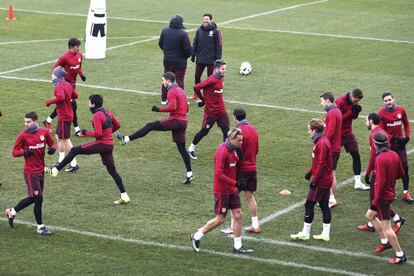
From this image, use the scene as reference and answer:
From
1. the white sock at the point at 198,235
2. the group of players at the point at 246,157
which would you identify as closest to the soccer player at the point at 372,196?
the group of players at the point at 246,157

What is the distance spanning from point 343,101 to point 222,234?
150 inches

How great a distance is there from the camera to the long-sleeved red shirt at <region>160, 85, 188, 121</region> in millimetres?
19406

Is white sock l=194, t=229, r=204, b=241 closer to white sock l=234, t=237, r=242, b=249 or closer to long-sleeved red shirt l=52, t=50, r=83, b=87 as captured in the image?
white sock l=234, t=237, r=242, b=249

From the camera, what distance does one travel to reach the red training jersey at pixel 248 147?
16.5 m

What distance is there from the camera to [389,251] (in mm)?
16219

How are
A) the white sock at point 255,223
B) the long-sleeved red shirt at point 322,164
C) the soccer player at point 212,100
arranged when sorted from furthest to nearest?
1. the soccer player at point 212,100
2. the white sock at point 255,223
3. the long-sleeved red shirt at point 322,164

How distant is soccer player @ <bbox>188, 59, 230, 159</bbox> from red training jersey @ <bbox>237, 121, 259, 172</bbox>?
14.2 ft

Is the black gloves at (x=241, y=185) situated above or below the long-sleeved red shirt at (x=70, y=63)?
below

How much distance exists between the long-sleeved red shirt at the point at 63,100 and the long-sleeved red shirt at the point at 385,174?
23.7ft

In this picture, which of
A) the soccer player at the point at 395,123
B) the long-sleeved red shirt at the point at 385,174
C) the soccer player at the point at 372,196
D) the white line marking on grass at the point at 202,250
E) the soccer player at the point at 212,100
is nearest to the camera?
the white line marking on grass at the point at 202,250

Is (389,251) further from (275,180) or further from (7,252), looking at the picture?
(7,252)

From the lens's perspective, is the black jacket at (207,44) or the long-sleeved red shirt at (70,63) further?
the black jacket at (207,44)

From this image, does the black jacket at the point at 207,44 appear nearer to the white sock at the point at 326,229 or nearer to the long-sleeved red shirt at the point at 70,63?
the long-sleeved red shirt at the point at 70,63

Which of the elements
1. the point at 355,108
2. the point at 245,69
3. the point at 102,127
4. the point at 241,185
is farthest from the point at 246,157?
the point at 245,69
